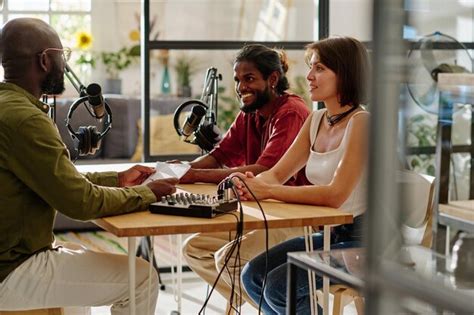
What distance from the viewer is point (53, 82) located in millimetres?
2521

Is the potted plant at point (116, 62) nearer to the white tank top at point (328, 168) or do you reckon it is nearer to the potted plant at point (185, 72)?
the potted plant at point (185, 72)

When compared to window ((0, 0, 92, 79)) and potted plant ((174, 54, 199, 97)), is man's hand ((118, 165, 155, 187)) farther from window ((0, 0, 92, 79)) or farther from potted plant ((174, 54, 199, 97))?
window ((0, 0, 92, 79))

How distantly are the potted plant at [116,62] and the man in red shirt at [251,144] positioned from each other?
597cm

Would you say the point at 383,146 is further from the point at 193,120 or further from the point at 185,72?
the point at 185,72

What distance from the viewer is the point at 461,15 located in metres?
0.88

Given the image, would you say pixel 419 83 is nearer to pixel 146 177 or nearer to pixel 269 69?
pixel 146 177

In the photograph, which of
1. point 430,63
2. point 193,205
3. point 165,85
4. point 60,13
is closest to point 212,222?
point 193,205

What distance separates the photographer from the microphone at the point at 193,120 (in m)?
3.18

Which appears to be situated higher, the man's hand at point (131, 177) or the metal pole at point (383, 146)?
the metal pole at point (383, 146)

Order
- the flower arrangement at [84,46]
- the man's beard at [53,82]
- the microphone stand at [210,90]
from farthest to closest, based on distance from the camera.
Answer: the flower arrangement at [84,46], the microphone stand at [210,90], the man's beard at [53,82]

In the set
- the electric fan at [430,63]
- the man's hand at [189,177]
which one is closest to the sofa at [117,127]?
the man's hand at [189,177]

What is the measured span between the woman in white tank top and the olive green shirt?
537 mm

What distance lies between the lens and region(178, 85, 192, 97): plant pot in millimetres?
8117

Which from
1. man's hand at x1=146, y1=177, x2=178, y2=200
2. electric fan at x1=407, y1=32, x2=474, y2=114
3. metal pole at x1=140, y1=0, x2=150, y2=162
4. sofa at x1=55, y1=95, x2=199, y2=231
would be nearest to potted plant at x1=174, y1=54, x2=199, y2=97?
sofa at x1=55, y1=95, x2=199, y2=231
